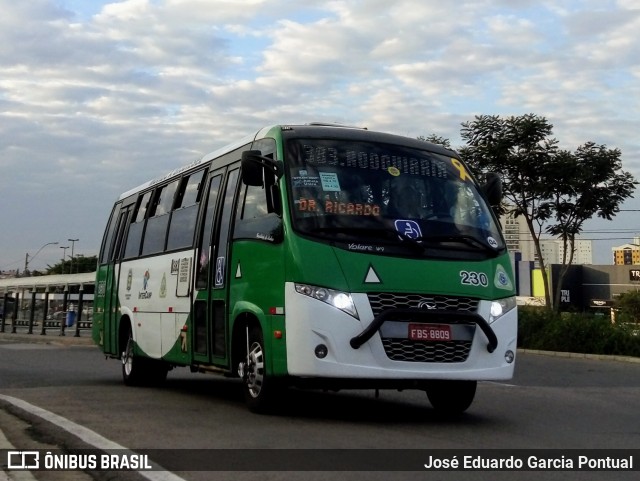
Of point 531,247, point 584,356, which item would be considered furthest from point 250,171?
point 531,247

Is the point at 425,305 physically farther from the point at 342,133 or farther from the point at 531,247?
the point at 531,247

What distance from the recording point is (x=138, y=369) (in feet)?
46.5

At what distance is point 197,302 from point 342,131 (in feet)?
9.56

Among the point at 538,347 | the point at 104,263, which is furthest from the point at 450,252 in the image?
the point at 538,347

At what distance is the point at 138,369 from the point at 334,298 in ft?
21.3

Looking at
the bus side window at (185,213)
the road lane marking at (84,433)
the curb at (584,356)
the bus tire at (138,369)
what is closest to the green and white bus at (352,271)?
the bus side window at (185,213)

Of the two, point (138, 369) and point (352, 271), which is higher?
point (352, 271)

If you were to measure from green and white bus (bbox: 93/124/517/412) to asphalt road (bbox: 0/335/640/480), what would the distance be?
0.47 meters

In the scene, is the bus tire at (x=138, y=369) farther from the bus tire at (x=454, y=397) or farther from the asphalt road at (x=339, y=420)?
the bus tire at (x=454, y=397)

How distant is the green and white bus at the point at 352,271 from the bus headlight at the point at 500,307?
1 centimetres

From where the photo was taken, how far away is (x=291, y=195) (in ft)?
30.1

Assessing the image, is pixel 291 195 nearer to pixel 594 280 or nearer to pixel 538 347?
pixel 538 347

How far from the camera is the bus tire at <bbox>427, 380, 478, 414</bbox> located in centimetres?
988

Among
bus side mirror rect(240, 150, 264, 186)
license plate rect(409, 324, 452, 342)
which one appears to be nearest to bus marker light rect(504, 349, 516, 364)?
license plate rect(409, 324, 452, 342)
